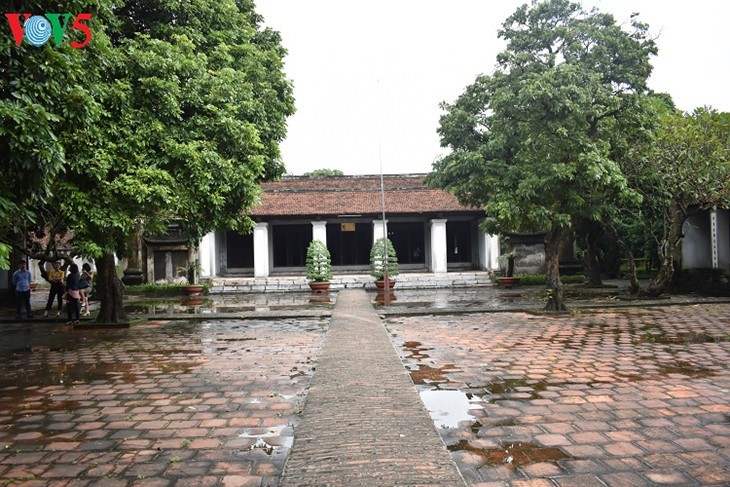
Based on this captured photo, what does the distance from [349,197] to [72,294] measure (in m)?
17.1

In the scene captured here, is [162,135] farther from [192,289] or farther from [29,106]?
[192,289]

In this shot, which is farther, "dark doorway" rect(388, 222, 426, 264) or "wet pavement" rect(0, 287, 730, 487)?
"dark doorway" rect(388, 222, 426, 264)

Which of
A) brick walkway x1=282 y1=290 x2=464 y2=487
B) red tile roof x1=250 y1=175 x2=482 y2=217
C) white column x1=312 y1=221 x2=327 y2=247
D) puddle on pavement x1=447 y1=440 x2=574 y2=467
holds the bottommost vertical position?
puddle on pavement x1=447 y1=440 x2=574 y2=467

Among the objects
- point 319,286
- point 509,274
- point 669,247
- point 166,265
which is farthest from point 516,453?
point 166,265

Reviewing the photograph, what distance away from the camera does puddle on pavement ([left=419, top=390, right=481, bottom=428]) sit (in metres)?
4.75

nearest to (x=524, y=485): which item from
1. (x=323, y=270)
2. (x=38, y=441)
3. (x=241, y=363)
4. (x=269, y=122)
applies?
(x=38, y=441)

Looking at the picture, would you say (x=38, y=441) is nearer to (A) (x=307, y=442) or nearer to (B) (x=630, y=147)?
(A) (x=307, y=442)

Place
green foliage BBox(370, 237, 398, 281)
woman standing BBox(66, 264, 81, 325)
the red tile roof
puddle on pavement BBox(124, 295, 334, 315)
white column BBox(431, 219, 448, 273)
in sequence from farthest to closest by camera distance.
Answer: white column BBox(431, 219, 448, 273) < the red tile roof < green foliage BBox(370, 237, 398, 281) < puddle on pavement BBox(124, 295, 334, 315) < woman standing BBox(66, 264, 81, 325)

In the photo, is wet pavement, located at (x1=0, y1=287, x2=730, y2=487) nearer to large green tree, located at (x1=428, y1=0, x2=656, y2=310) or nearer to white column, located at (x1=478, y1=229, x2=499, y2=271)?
large green tree, located at (x1=428, y1=0, x2=656, y2=310)

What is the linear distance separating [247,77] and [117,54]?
4.00 m

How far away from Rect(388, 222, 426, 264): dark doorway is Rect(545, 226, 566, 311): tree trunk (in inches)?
649

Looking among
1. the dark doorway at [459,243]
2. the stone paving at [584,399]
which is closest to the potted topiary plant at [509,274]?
the dark doorway at [459,243]

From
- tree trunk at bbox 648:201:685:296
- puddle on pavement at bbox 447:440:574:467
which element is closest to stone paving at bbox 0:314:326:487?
puddle on pavement at bbox 447:440:574:467

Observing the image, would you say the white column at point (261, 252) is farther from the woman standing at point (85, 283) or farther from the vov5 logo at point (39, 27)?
the vov5 logo at point (39, 27)
